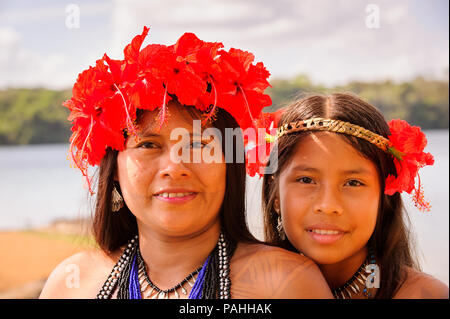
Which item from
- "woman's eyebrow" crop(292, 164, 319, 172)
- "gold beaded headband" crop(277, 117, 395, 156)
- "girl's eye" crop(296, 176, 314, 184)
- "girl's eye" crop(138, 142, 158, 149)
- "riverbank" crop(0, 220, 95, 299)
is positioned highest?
"gold beaded headband" crop(277, 117, 395, 156)

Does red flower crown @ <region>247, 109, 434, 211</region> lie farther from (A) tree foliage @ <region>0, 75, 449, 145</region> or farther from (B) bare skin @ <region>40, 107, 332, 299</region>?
(A) tree foliage @ <region>0, 75, 449, 145</region>

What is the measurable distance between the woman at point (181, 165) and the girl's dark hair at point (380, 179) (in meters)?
0.36

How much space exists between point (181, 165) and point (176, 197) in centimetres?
14

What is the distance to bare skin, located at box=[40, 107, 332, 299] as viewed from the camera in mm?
Result: 2150

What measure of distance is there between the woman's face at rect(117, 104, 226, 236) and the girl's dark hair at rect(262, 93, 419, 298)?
533 mm

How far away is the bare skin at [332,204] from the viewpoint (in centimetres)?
239

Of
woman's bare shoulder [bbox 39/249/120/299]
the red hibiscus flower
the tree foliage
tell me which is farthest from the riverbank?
the red hibiscus flower

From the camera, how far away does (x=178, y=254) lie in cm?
235

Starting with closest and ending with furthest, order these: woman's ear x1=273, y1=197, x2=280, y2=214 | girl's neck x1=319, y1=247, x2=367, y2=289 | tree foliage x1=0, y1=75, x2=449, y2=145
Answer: girl's neck x1=319, y1=247, x2=367, y2=289
woman's ear x1=273, y1=197, x2=280, y2=214
tree foliage x1=0, y1=75, x2=449, y2=145

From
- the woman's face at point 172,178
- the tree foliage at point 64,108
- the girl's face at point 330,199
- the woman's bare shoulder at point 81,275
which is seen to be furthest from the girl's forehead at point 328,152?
the tree foliage at point 64,108

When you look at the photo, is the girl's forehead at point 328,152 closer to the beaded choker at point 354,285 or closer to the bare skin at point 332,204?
the bare skin at point 332,204

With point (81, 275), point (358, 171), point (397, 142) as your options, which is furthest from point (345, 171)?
point (81, 275)
